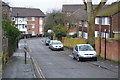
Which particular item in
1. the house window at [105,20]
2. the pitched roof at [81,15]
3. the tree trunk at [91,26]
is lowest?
the tree trunk at [91,26]

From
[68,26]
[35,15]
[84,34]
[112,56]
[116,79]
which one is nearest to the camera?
[116,79]

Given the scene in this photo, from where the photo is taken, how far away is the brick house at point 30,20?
116 m

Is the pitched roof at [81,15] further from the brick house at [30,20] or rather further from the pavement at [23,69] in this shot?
the pavement at [23,69]

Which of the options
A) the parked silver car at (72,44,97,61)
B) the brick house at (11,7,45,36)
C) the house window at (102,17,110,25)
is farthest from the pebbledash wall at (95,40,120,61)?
the brick house at (11,7,45,36)

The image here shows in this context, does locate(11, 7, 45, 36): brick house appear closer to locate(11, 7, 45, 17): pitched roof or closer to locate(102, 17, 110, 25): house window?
locate(11, 7, 45, 17): pitched roof

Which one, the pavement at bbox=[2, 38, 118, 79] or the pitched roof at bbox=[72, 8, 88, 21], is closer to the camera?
the pavement at bbox=[2, 38, 118, 79]

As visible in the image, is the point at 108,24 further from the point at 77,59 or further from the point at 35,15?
the point at 35,15

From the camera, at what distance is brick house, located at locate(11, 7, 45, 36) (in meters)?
116

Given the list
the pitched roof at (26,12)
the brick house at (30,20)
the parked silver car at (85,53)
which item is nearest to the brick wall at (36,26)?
the brick house at (30,20)

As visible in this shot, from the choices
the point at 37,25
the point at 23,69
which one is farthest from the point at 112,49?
the point at 37,25

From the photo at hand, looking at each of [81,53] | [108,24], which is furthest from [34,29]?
[81,53]

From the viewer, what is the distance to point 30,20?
120 meters

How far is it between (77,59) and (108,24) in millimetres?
26809

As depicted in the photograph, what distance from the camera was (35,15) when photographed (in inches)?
4724
